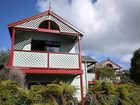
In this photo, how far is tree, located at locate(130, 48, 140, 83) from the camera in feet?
85.9

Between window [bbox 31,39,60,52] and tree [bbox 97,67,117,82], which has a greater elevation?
window [bbox 31,39,60,52]

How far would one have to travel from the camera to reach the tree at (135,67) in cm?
2619

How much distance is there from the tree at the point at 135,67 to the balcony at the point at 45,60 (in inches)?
441

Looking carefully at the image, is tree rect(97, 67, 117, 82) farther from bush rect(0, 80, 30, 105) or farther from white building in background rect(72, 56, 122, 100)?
bush rect(0, 80, 30, 105)

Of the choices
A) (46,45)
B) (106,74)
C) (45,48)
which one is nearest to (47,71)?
(45,48)

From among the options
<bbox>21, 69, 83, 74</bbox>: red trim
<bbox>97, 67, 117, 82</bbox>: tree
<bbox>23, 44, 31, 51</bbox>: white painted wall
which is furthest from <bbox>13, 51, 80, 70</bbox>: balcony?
<bbox>97, 67, 117, 82</bbox>: tree

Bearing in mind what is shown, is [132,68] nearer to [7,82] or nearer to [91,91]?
[91,91]

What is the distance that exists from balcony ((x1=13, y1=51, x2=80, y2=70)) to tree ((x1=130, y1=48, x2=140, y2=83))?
11191mm

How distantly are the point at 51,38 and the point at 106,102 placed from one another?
8023 mm

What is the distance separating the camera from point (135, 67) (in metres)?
26.8

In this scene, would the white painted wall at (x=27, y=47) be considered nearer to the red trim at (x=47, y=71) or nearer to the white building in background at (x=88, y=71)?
the red trim at (x=47, y=71)

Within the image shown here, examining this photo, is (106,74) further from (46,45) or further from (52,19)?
(52,19)

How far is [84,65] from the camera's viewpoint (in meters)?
22.8

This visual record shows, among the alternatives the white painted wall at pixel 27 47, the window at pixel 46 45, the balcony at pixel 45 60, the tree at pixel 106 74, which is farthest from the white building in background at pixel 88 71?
the white painted wall at pixel 27 47
